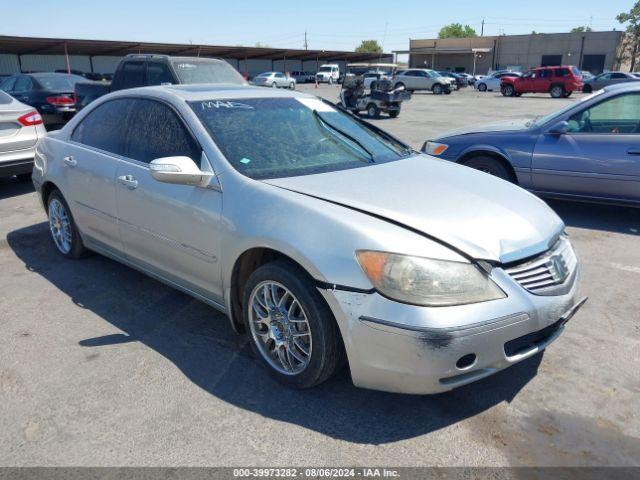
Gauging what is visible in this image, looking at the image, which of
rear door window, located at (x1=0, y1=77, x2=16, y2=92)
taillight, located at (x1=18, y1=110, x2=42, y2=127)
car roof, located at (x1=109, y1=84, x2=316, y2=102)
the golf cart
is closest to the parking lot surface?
car roof, located at (x1=109, y1=84, x2=316, y2=102)

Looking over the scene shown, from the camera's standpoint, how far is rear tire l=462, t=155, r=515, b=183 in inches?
253

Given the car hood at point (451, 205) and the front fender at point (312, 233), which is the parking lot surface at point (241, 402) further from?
the car hood at point (451, 205)

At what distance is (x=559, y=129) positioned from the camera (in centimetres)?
598

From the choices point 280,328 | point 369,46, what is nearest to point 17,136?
point 280,328

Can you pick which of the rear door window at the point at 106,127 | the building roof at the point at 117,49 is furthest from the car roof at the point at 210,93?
the building roof at the point at 117,49

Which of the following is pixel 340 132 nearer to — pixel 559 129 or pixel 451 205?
pixel 451 205

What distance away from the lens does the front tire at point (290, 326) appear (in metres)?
2.68

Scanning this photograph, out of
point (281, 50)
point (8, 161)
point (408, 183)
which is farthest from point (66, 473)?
point (281, 50)

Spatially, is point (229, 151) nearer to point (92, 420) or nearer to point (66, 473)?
point (92, 420)

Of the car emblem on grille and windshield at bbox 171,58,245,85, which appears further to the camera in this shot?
windshield at bbox 171,58,245,85

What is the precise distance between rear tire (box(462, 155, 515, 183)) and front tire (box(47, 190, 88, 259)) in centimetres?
450

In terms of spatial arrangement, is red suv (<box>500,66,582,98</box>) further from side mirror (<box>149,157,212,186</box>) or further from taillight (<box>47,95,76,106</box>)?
side mirror (<box>149,157,212,186</box>)

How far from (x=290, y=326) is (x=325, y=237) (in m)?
0.59

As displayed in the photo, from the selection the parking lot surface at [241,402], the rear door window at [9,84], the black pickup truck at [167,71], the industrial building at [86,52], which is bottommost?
the parking lot surface at [241,402]
